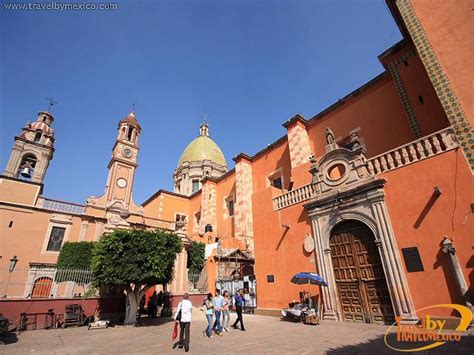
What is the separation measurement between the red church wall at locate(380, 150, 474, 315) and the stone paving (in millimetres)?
1703

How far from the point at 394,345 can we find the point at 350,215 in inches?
201

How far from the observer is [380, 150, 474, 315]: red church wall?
7.30 meters

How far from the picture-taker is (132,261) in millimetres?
11344

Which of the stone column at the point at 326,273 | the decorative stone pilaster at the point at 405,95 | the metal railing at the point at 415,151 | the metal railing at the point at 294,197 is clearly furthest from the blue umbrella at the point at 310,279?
the decorative stone pilaster at the point at 405,95

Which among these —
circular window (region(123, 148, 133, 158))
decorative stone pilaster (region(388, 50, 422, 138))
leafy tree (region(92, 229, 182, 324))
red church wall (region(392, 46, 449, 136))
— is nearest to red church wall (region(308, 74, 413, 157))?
decorative stone pilaster (region(388, 50, 422, 138))

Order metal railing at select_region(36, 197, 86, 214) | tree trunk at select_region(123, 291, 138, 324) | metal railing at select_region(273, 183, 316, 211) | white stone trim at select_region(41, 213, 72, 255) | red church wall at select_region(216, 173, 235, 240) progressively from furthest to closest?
red church wall at select_region(216, 173, 235, 240) < metal railing at select_region(36, 197, 86, 214) < white stone trim at select_region(41, 213, 72, 255) < metal railing at select_region(273, 183, 316, 211) < tree trunk at select_region(123, 291, 138, 324)

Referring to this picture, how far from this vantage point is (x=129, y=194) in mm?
27547

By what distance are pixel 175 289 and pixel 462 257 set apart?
51.4 feet

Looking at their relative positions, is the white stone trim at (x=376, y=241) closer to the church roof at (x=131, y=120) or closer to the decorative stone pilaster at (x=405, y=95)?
the decorative stone pilaster at (x=405, y=95)

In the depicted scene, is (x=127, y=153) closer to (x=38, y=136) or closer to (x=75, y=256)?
(x=38, y=136)

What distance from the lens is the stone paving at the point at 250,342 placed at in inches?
228

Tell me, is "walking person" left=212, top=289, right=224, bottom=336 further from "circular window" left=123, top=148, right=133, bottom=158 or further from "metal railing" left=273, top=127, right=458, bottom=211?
"circular window" left=123, top=148, right=133, bottom=158

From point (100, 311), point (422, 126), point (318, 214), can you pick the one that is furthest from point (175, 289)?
point (422, 126)

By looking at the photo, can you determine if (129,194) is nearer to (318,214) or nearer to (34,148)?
(34,148)
